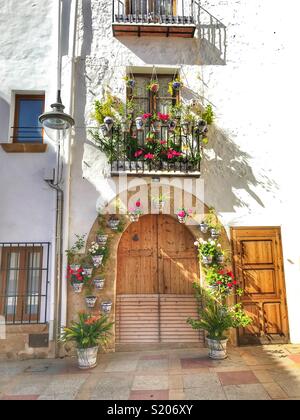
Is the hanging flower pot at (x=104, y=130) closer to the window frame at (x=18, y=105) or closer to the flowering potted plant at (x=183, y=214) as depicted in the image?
the window frame at (x=18, y=105)

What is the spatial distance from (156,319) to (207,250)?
156cm

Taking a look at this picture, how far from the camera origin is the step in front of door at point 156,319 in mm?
5309

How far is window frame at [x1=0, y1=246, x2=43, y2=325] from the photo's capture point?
516 centimetres

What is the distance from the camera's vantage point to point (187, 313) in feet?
17.8

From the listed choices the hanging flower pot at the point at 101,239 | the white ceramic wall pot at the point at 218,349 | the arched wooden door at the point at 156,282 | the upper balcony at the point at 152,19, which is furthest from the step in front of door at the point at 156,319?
the upper balcony at the point at 152,19

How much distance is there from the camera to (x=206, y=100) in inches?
233

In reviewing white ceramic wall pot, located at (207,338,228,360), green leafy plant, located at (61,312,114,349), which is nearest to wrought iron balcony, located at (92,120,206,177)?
green leafy plant, located at (61,312,114,349)

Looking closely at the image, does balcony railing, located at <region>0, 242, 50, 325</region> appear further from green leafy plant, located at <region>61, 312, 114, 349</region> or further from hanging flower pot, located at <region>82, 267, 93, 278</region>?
green leafy plant, located at <region>61, 312, 114, 349</region>

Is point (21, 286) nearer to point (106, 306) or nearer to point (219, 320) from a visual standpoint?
point (106, 306)

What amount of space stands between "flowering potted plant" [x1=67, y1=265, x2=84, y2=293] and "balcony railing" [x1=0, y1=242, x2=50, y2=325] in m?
0.48

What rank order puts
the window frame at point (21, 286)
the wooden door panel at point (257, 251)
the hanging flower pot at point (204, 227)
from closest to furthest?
the window frame at point (21, 286), the hanging flower pot at point (204, 227), the wooden door panel at point (257, 251)

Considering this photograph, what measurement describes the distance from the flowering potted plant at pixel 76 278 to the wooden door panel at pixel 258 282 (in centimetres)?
292

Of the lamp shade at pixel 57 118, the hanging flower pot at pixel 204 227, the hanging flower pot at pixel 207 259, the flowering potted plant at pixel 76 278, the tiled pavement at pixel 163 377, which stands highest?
the lamp shade at pixel 57 118
